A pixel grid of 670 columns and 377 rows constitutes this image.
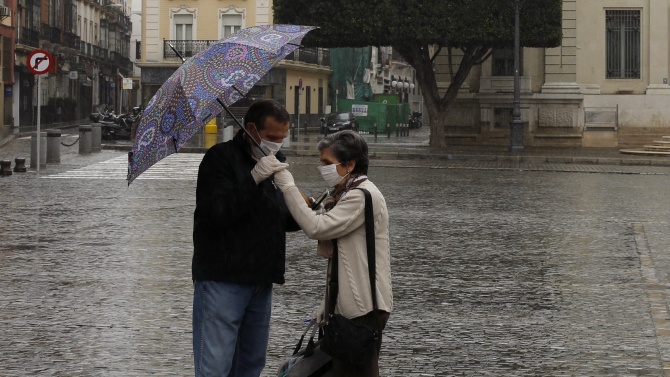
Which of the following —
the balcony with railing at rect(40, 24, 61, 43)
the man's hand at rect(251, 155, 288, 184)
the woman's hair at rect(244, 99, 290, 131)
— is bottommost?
the man's hand at rect(251, 155, 288, 184)

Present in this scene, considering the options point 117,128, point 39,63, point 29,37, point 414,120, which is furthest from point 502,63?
point 29,37

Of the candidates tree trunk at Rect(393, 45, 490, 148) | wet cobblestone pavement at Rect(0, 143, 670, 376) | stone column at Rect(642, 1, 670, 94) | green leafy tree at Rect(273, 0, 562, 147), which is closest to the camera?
wet cobblestone pavement at Rect(0, 143, 670, 376)

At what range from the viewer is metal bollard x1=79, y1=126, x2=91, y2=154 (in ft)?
110

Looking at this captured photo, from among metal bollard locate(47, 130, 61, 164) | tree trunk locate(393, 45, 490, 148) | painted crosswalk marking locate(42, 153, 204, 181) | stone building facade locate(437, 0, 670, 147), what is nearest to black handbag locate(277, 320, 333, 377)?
painted crosswalk marking locate(42, 153, 204, 181)

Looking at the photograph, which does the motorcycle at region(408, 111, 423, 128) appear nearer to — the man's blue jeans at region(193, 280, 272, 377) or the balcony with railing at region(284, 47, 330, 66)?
the balcony with railing at region(284, 47, 330, 66)

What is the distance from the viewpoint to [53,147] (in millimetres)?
27906

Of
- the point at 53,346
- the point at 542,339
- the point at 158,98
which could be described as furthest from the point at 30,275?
the point at 158,98

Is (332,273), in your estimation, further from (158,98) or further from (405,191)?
(405,191)

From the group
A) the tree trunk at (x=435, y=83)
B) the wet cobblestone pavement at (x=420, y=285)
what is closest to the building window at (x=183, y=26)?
the tree trunk at (x=435, y=83)

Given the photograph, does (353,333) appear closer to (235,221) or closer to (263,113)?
(235,221)

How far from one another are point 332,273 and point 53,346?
3.31m

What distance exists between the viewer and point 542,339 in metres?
8.36

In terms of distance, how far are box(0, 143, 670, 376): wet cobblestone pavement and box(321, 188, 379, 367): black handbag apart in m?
2.22

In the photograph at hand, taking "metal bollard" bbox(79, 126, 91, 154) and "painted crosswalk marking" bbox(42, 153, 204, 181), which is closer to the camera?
"painted crosswalk marking" bbox(42, 153, 204, 181)
